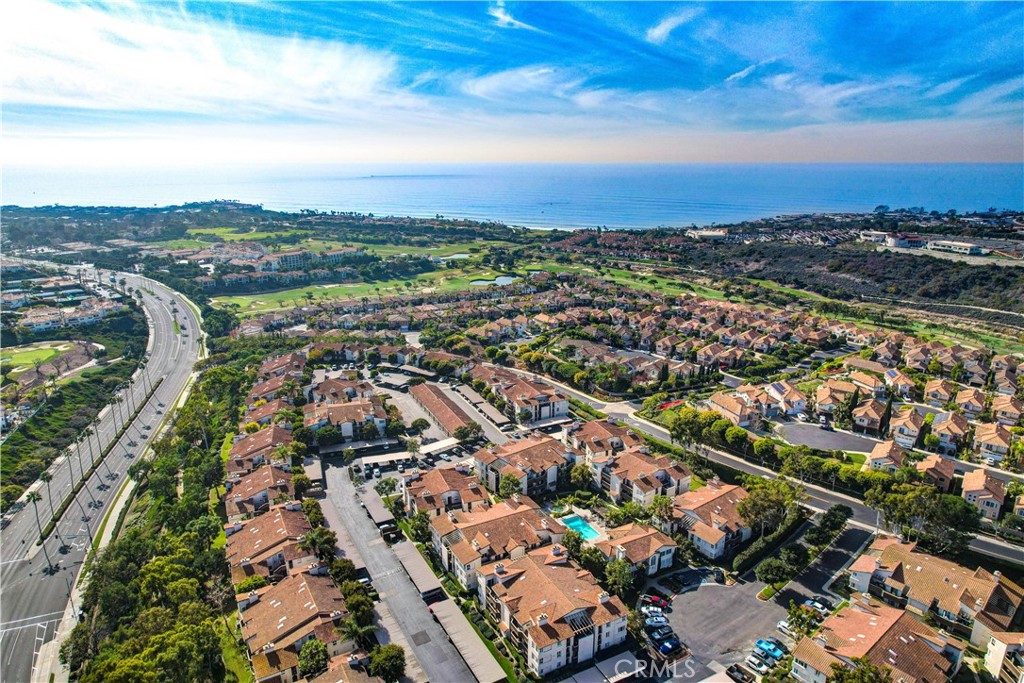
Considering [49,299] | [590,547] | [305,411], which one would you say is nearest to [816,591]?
[590,547]

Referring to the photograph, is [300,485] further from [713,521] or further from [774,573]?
[774,573]

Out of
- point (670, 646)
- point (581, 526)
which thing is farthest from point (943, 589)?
point (581, 526)

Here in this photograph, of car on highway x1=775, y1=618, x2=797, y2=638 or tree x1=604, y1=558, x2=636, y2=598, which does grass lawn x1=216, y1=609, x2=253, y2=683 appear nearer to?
tree x1=604, y1=558, x2=636, y2=598

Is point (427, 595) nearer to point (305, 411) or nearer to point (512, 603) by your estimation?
point (512, 603)

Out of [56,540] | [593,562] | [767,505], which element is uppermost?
[767,505]

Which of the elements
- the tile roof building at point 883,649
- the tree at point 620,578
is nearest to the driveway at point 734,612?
the tile roof building at point 883,649

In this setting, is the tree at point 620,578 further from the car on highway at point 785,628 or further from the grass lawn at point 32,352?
the grass lawn at point 32,352

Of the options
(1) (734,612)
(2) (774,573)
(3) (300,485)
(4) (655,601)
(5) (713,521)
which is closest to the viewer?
(1) (734,612)
